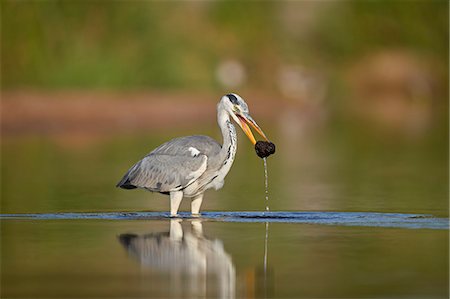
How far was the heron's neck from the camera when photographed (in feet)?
35.0

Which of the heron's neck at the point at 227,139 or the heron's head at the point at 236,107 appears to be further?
the heron's head at the point at 236,107

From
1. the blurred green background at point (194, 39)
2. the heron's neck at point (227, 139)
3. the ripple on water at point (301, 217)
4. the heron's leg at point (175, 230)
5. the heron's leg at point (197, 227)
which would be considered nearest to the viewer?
the heron's leg at point (175, 230)

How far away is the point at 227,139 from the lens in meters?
10.8

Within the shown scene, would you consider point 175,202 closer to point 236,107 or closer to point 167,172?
point 167,172

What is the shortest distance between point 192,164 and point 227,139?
404 mm

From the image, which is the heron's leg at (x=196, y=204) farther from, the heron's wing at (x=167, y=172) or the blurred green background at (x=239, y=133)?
the blurred green background at (x=239, y=133)

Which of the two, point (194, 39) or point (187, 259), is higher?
point (194, 39)

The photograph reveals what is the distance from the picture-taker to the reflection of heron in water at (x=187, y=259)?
7.20 meters

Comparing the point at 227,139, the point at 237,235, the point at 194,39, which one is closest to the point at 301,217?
the point at 227,139

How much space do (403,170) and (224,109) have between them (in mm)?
5362

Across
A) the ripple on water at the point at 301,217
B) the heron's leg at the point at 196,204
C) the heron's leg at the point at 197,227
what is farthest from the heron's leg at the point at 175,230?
the heron's leg at the point at 196,204

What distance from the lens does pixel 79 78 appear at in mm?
27000

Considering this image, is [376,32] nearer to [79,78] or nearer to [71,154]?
[79,78]

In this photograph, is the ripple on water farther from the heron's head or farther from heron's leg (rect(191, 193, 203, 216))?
the heron's head
